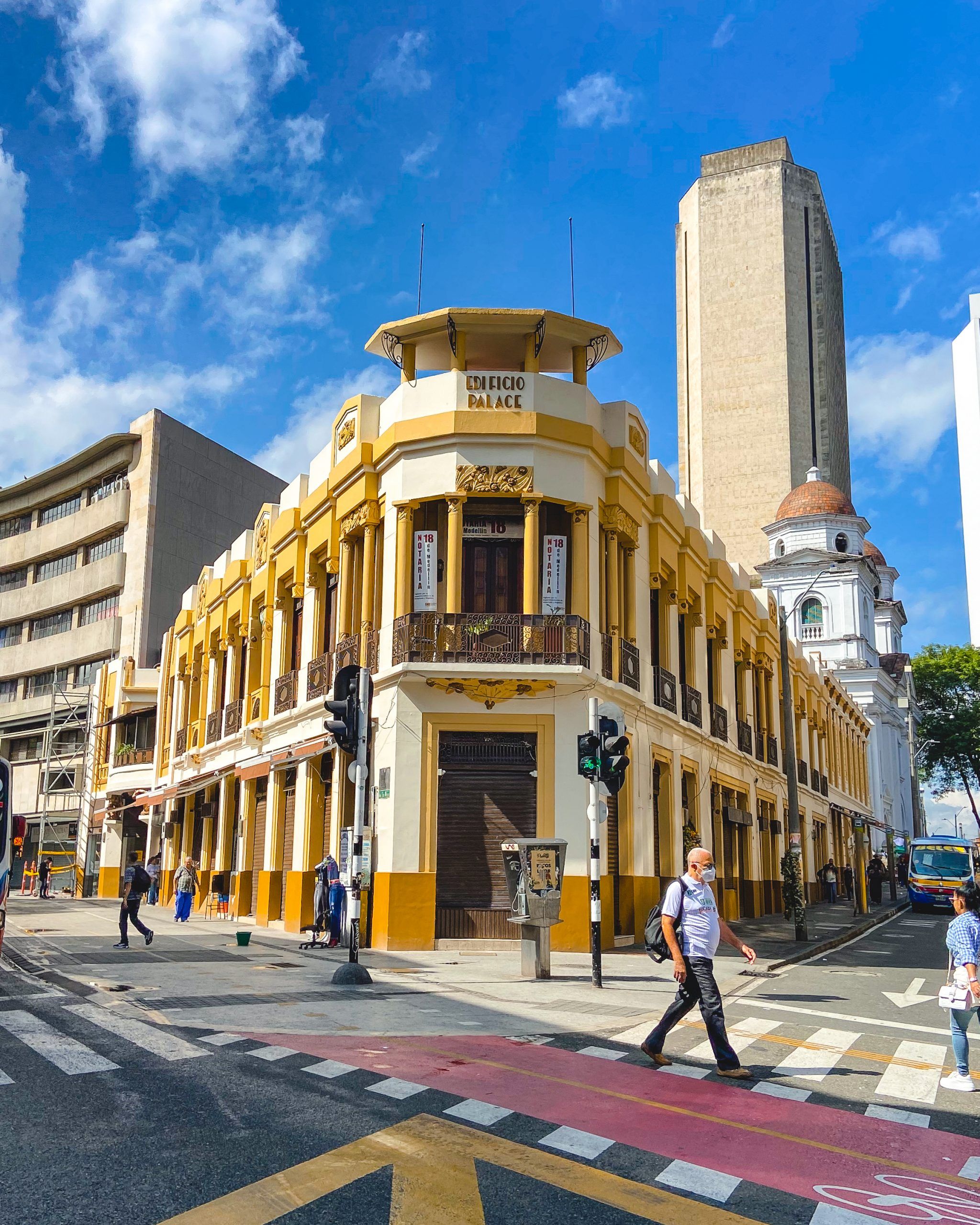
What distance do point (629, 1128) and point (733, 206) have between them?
84.0 m

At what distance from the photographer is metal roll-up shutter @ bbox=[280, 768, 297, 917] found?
23.9 metres

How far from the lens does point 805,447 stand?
3022 inches

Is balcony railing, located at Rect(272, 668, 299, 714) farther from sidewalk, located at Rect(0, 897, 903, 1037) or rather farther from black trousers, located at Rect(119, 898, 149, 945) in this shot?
black trousers, located at Rect(119, 898, 149, 945)

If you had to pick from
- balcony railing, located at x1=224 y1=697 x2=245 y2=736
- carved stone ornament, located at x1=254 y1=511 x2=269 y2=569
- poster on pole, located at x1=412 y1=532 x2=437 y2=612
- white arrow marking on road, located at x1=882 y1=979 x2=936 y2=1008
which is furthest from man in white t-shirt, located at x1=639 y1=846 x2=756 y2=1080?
balcony railing, located at x1=224 y1=697 x2=245 y2=736

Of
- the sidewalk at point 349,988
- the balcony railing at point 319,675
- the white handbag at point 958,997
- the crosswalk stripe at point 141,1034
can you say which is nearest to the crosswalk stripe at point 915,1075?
the white handbag at point 958,997

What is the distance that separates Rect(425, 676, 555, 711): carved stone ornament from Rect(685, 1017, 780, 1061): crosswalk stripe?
25.8 ft

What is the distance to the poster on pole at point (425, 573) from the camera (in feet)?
63.3

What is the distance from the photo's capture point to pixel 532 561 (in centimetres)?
1897

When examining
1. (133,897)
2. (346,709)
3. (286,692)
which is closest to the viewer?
(346,709)

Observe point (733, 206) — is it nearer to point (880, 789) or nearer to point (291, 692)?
point (880, 789)

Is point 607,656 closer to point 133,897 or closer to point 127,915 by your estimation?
point 133,897

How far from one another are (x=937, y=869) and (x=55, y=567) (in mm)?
45271

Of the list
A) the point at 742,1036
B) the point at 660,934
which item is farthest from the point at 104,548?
the point at 660,934

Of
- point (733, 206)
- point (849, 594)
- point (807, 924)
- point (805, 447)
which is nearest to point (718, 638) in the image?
point (807, 924)
